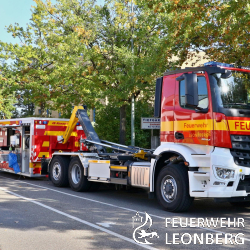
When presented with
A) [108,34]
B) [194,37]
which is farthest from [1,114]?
[194,37]

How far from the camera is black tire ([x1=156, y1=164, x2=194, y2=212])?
8258mm

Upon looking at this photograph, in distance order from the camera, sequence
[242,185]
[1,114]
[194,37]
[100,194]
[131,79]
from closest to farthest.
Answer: [242,185]
[100,194]
[194,37]
[131,79]
[1,114]

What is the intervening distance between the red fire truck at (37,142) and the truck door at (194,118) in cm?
709

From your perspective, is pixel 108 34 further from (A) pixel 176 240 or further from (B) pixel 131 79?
(A) pixel 176 240

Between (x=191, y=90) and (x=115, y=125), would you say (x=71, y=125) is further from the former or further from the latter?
(x=115, y=125)

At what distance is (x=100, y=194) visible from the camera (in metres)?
11.8

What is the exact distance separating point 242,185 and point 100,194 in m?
5.14

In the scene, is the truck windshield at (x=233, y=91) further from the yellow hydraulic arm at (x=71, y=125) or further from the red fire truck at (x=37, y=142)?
the red fire truck at (x=37, y=142)

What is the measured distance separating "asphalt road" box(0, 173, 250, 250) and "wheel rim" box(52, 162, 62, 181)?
1964 mm

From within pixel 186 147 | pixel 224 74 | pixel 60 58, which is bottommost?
pixel 186 147

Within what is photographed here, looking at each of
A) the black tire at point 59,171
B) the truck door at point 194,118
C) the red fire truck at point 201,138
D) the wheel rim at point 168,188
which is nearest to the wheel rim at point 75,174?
the black tire at point 59,171

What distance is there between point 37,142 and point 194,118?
8.10 meters

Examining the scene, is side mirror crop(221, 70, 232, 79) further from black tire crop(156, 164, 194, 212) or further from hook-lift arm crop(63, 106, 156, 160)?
hook-lift arm crop(63, 106, 156, 160)

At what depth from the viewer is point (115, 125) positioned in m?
22.8
